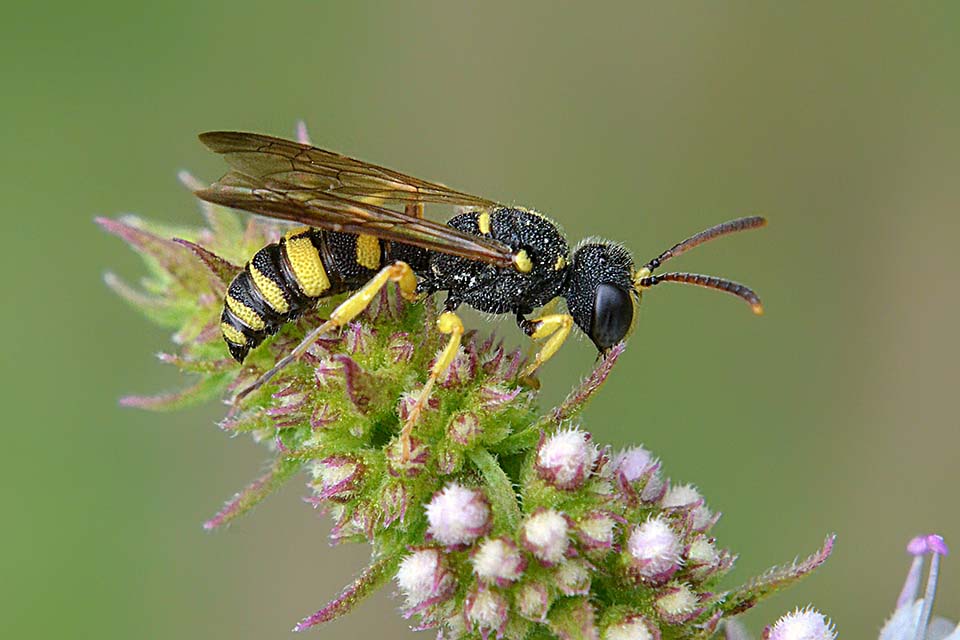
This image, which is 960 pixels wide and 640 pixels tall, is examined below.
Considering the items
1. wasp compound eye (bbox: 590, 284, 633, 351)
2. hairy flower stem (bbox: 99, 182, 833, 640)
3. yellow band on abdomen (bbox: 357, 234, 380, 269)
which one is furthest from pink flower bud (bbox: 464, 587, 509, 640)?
yellow band on abdomen (bbox: 357, 234, 380, 269)

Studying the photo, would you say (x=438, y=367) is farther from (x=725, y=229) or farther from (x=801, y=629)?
(x=801, y=629)

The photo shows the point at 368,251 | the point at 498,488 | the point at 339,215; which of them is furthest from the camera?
the point at 368,251

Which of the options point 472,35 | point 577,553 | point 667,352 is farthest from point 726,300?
point 577,553

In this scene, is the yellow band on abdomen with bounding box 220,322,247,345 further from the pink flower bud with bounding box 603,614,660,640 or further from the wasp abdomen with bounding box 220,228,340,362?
the pink flower bud with bounding box 603,614,660,640

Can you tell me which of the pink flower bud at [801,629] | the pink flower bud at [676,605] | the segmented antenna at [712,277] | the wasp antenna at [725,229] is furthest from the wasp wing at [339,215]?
the pink flower bud at [801,629]

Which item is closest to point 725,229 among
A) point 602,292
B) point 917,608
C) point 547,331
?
point 602,292

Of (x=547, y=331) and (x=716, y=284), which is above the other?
(x=716, y=284)

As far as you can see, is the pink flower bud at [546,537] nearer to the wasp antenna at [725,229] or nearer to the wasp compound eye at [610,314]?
the wasp compound eye at [610,314]
